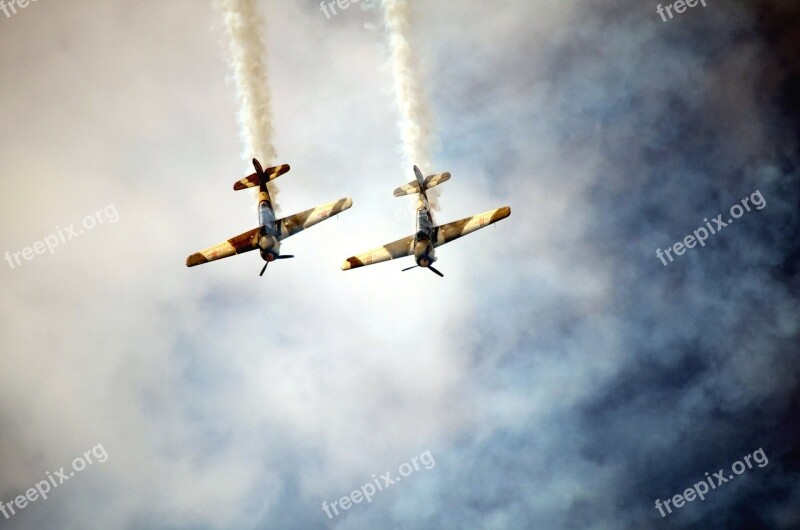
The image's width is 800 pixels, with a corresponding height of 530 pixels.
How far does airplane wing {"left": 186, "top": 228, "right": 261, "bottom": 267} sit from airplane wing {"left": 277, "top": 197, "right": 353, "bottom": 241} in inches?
107

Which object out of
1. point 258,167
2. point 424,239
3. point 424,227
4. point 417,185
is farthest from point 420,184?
point 258,167

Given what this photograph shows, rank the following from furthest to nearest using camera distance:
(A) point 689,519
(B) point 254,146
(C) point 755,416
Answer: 1. (A) point 689,519
2. (C) point 755,416
3. (B) point 254,146

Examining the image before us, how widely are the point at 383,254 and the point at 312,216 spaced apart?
669 centimetres

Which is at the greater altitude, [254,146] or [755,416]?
[254,146]

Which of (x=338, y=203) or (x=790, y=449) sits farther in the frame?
(x=790, y=449)

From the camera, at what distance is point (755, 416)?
151500mm

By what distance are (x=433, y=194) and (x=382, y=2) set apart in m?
16.2

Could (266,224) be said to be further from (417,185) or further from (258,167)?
(417,185)

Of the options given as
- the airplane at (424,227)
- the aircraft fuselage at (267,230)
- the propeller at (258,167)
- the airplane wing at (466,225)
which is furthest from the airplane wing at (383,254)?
the propeller at (258,167)

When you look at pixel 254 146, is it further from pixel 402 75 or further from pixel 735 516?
pixel 735 516

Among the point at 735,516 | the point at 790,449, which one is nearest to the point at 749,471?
the point at 735,516

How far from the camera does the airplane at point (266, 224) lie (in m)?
49.9

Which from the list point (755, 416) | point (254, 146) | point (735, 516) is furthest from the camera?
point (735, 516)

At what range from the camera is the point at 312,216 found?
5262 centimetres
